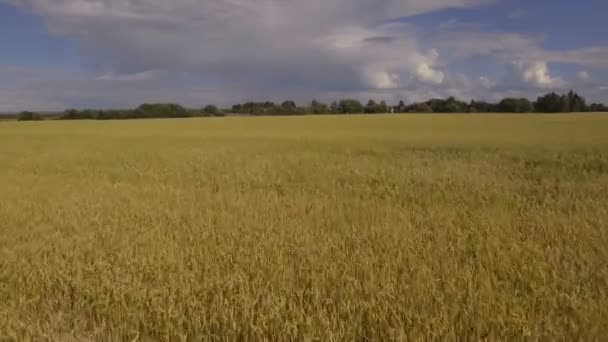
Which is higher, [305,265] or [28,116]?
[28,116]

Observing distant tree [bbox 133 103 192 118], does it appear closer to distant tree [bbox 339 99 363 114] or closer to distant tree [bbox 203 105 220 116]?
distant tree [bbox 203 105 220 116]

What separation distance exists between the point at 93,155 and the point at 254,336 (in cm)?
1940

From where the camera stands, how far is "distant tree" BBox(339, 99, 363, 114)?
307 ft

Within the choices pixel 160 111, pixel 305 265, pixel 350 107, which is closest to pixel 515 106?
pixel 350 107

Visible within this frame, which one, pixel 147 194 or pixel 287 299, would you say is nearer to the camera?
pixel 287 299

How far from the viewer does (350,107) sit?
94188mm

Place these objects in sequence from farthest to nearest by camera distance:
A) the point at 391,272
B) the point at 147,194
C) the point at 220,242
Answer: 1. the point at 147,194
2. the point at 220,242
3. the point at 391,272

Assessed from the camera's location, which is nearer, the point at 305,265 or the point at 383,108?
the point at 305,265

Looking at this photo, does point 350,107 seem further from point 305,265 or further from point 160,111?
point 305,265

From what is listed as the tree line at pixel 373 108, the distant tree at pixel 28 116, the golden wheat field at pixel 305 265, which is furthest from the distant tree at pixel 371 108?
the golden wheat field at pixel 305 265

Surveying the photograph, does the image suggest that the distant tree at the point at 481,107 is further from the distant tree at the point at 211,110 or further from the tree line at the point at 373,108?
the distant tree at the point at 211,110

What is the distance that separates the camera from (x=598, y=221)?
6484 mm

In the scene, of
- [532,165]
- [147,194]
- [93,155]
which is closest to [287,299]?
[147,194]

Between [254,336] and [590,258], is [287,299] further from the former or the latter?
[590,258]
